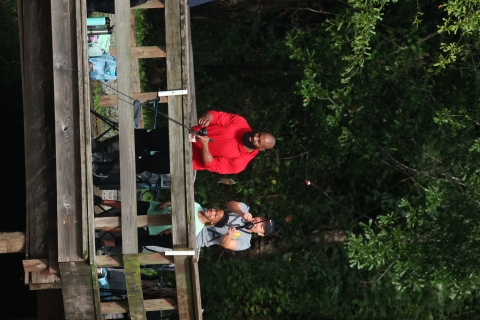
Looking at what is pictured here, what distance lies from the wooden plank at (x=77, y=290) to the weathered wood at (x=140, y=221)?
1.20 feet

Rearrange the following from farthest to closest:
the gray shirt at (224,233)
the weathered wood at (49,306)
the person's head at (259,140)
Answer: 1. the weathered wood at (49,306)
2. the gray shirt at (224,233)
3. the person's head at (259,140)

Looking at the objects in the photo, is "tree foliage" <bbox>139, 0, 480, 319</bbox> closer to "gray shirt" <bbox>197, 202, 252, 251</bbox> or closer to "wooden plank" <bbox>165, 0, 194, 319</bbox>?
"gray shirt" <bbox>197, 202, 252, 251</bbox>

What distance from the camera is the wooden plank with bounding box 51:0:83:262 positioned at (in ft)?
17.4

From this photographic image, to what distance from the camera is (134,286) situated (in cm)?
554

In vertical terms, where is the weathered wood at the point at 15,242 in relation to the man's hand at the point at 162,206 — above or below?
below

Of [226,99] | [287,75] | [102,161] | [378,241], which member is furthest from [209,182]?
[102,161]

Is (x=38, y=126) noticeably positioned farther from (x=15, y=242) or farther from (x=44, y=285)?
(x=44, y=285)

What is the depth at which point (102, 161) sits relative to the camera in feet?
20.5

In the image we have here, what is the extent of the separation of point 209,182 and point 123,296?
5140 millimetres

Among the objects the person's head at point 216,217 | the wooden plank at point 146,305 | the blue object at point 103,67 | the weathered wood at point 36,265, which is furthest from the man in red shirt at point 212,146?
the wooden plank at point 146,305

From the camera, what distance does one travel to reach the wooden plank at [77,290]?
5.35m

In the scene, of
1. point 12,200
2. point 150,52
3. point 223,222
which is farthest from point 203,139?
point 12,200

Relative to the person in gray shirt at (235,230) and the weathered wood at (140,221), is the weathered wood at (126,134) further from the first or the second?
the person in gray shirt at (235,230)

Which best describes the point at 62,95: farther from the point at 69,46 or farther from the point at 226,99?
the point at 226,99
